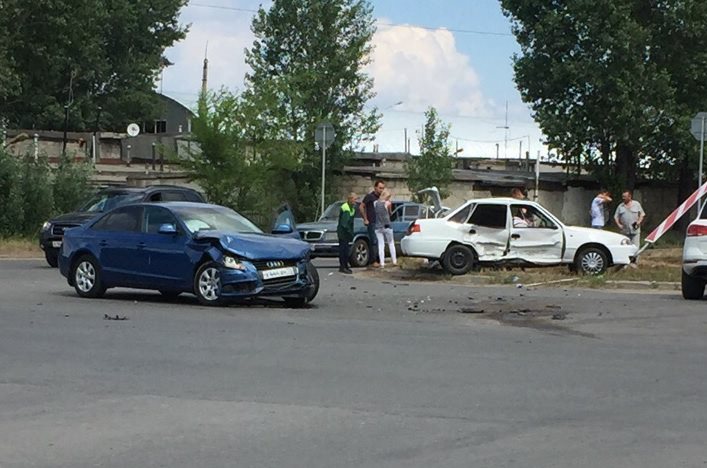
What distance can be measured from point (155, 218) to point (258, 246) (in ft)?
6.67

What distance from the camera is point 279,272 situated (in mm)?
16297

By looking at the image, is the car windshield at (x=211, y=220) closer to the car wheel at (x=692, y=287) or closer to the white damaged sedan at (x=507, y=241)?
the white damaged sedan at (x=507, y=241)

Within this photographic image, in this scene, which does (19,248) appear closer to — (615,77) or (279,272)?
(279,272)

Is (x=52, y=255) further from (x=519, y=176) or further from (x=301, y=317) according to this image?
(x=519, y=176)

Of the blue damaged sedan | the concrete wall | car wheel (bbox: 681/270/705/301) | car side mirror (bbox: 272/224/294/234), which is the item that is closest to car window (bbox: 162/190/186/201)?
the blue damaged sedan

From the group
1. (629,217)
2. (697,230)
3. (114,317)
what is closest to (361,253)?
(629,217)

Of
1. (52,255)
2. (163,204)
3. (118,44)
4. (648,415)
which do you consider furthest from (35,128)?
(648,415)

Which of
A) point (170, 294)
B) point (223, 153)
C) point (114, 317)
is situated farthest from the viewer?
point (223, 153)

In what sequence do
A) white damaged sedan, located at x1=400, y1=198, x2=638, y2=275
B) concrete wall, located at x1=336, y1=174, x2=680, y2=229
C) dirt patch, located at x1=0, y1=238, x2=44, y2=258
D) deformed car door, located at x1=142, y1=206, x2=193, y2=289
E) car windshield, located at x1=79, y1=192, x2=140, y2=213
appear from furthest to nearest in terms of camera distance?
concrete wall, located at x1=336, y1=174, x2=680, y2=229
dirt patch, located at x1=0, y1=238, x2=44, y2=258
car windshield, located at x1=79, y1=192, x2=140, y2=213
white damaged sedan, located at x1=400, y1=198, x2=638, y2=275
deformed car door, located at x1=142, y1=206, x2=193, y2=289

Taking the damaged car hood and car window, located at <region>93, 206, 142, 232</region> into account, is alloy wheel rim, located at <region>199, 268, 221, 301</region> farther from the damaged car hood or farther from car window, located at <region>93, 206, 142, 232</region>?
car window, located at <region>93, 206, 142, 232</region>

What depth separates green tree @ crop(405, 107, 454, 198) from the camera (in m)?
41.8

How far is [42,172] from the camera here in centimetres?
3206

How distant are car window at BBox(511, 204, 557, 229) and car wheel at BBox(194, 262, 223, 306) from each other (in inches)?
340

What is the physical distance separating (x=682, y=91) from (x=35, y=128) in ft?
126
